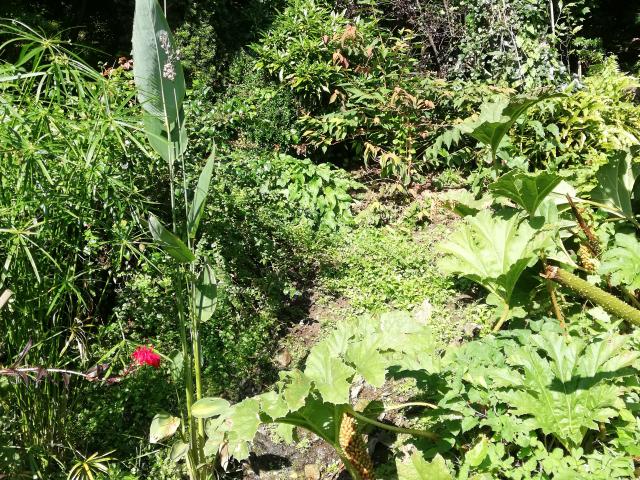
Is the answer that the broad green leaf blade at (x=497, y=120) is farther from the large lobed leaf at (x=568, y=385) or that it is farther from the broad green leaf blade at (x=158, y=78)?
the broad green leaf blade at (x=158, y=78)

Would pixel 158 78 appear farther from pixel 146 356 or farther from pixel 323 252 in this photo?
pixel 323 252

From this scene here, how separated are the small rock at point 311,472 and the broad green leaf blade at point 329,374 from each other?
2.96ft

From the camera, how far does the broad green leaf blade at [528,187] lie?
3.05 meters

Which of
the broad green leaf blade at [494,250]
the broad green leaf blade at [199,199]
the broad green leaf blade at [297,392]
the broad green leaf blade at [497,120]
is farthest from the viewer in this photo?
the broad green leaf blade at [497,120]

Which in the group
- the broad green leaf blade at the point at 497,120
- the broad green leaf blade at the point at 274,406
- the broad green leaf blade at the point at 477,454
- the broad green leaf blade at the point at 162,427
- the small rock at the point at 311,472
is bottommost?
the small rock at the point at 311,472

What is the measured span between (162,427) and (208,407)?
0.32m

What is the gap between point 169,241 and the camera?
2.39 meters

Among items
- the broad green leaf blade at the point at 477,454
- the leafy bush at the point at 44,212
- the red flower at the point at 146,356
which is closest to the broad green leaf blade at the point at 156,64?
the leafy bush at the point at 44,212

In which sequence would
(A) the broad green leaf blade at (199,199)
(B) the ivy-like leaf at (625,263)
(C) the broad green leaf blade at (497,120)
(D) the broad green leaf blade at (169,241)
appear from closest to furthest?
1. (D) the broad green leaf blade at (169,241)
2. (A) the broad green leaf blade at (199,199)
3. (B) the ivy-like leaf at (625,263)
4. (C) the broad green leaf blade at (497,120)

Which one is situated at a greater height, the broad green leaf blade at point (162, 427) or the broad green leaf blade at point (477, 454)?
the broad green leaf blade at point (477, 454)

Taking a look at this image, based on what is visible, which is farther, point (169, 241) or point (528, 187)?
point (528, 187)

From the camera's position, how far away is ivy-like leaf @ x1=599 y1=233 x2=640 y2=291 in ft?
9.21

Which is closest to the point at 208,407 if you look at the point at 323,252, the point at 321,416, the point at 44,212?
the point at 321,416

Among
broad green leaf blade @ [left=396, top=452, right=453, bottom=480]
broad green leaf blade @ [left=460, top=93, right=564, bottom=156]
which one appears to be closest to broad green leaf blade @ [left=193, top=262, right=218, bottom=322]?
broad green leaf blade @ [left=396, top=452, right=453, bottom=480]
